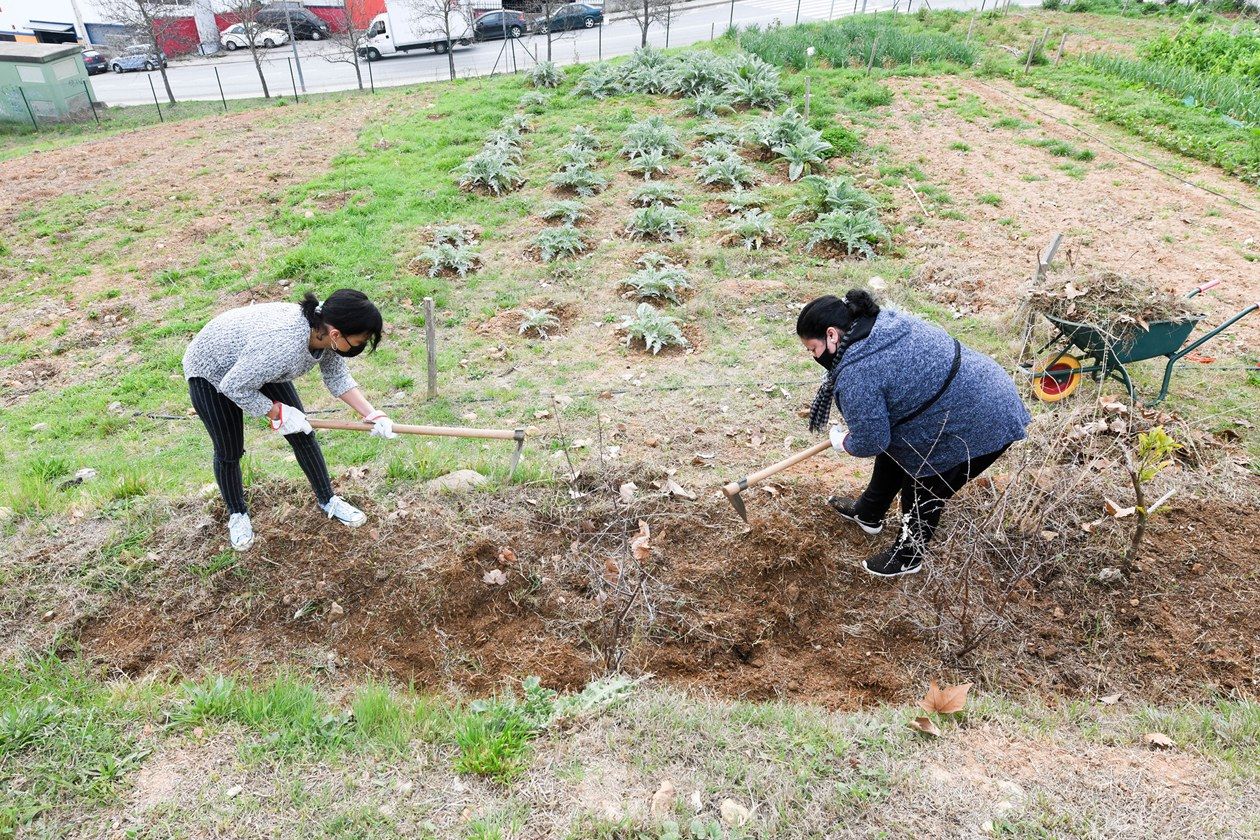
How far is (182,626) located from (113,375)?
392cm

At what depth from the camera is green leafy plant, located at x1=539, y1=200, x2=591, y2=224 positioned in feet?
28.3

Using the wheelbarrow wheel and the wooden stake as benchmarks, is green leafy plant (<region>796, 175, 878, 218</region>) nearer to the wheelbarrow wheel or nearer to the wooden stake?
the wheelbarrow wheel

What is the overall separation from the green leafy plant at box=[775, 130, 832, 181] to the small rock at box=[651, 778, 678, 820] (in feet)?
28.6

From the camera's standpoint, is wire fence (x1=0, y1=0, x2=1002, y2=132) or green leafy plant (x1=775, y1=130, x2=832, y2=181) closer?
green leafy plant (x1=775, y1=130, x2=832, y2=181)

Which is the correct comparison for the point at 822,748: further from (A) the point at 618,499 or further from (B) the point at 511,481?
(B) the point at 511,481

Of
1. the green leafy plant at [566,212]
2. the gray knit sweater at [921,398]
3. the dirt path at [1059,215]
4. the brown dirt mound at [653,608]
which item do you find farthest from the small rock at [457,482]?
the green leafy plant at [566,212]

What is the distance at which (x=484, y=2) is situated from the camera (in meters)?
25.1

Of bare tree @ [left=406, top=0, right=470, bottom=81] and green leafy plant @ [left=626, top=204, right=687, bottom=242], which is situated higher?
bare tree @ [left=406, top=0, right=470, bottom=81]

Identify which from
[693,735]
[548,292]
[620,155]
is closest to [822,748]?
[693,735]

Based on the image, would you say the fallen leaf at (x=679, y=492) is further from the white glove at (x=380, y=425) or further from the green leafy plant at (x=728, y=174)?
the green leafy plant at (x=728, y=174)

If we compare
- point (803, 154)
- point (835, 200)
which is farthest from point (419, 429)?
point (803, 154)

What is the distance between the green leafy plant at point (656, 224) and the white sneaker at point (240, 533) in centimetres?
556

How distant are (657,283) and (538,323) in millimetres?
1270

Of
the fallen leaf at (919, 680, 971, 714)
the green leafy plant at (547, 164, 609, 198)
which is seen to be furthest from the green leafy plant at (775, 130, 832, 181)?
the fallen leaf at (919, 680, 971, 714)
